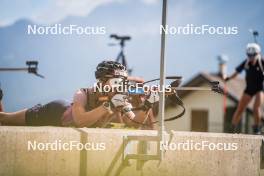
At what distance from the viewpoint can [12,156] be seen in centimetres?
383

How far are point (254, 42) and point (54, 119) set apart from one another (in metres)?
2.60

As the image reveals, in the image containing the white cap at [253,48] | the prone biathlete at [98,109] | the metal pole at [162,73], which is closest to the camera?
the metal pole at [162,73]

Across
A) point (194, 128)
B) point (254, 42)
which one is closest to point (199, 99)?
point (194, 128)

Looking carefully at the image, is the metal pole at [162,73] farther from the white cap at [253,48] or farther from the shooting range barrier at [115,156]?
the white cap at [253,48]

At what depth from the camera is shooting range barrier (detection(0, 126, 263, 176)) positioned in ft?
12.6

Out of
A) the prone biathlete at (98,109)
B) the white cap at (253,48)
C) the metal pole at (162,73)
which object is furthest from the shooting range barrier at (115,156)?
the white cap at (253,48)

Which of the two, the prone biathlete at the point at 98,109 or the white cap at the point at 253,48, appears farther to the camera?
the white cap at the point at 253,48

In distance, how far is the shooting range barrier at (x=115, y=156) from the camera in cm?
385

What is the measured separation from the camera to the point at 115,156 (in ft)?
12.9

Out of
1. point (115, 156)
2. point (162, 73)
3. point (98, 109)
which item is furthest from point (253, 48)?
point (115, 156)

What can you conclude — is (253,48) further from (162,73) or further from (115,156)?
(115,156)

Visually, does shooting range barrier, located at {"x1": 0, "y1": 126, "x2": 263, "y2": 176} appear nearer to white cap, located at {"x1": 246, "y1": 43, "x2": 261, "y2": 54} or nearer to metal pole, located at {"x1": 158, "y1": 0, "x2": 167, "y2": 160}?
metal pole, located at {"x1": 158, "y1": 0, "x2": 167, "y2": 160}

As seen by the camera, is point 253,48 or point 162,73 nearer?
point 162,73

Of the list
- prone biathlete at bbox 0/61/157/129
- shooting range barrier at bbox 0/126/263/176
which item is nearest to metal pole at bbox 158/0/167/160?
shooting range barrier at bbox 0/126/263/176
